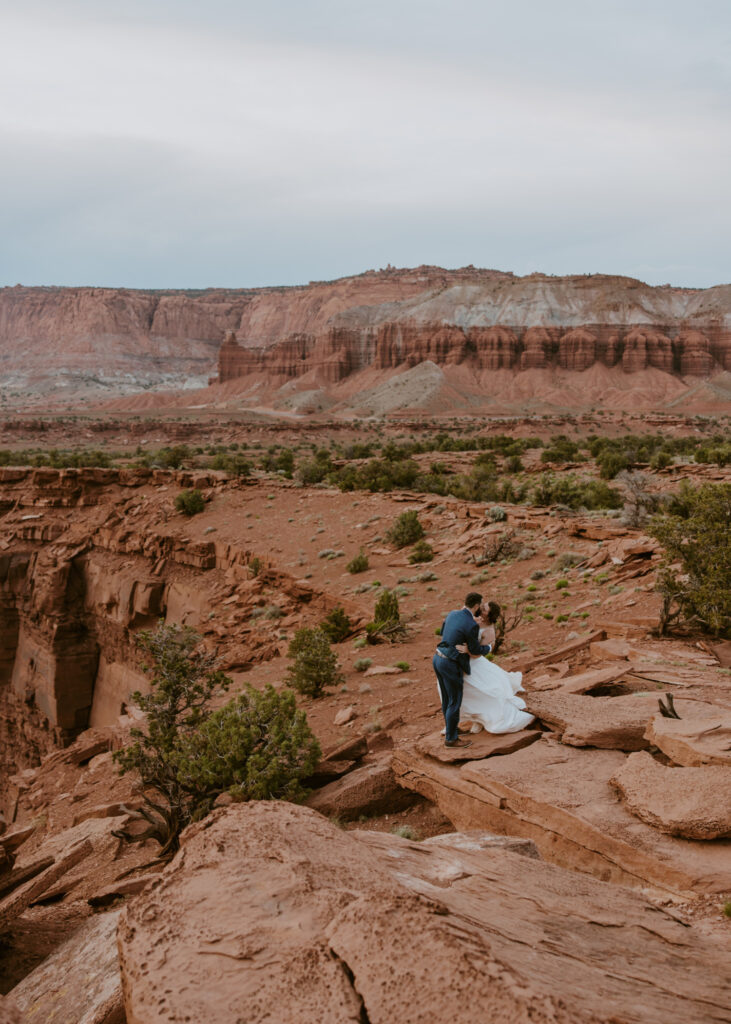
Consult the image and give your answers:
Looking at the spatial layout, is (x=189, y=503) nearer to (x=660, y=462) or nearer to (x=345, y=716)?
(x=345, y=716)

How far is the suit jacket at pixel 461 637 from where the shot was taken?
21.7 feet

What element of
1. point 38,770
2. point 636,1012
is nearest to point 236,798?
point 636,1012

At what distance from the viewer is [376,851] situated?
13.3ft

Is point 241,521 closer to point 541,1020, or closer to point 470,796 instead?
point 470,796

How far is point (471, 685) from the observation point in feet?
22.1

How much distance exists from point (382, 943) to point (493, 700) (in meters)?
4.14

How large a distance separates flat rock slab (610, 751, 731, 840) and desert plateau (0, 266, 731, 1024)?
0.02 metres

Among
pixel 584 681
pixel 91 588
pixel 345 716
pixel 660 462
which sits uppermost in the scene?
pixel 660 462

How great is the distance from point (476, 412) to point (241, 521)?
64.4 m

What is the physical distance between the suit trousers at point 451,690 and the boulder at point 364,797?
77 cm

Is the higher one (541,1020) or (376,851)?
(541,1020)

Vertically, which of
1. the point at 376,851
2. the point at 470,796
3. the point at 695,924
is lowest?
the point at 470,796

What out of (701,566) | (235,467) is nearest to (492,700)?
(701,566)

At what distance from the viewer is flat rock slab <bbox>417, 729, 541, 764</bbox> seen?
641 cm
